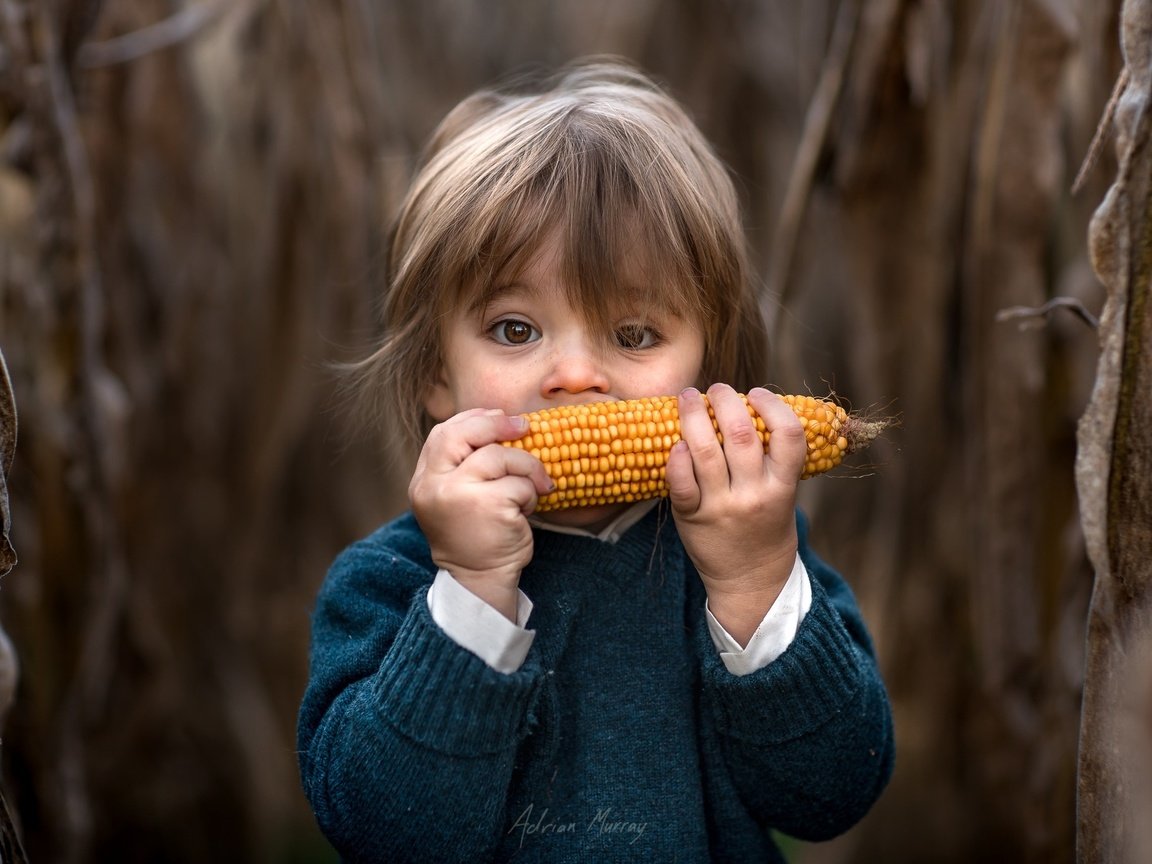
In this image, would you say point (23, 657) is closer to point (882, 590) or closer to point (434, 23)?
point (882, 590)

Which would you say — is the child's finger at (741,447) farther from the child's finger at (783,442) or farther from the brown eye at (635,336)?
the brown eye at (635,336)

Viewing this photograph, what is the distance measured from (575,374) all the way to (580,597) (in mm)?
266

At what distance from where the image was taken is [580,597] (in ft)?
4.39

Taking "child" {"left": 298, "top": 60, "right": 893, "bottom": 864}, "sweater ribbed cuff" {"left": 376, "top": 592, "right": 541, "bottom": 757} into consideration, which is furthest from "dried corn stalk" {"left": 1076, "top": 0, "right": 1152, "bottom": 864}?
"sweater ribbed cuff" {"left": 376, "top": 592, "right": 541, "bottom": 757}

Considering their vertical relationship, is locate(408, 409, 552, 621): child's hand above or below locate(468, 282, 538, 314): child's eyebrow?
below

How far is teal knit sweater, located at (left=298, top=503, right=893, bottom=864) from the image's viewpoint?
3.92 ft

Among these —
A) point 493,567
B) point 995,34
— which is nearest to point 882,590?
point 995,34

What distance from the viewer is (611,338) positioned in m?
1.32

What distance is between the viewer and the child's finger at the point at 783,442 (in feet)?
4.04
